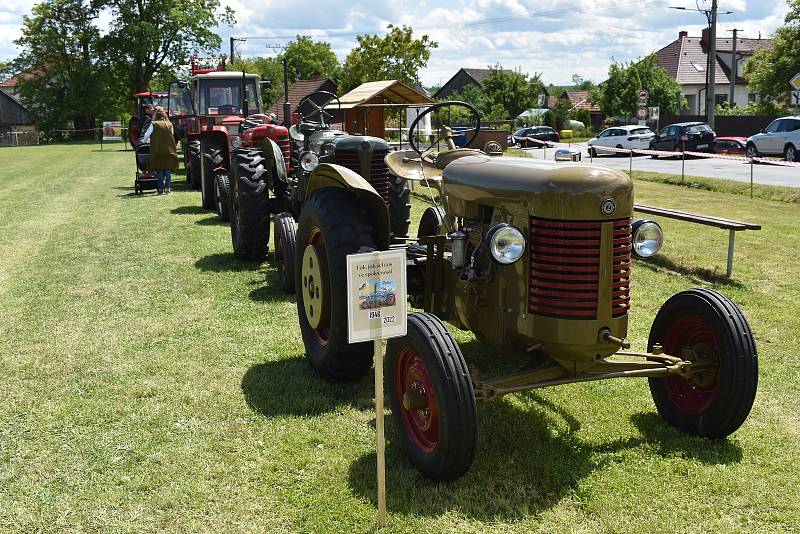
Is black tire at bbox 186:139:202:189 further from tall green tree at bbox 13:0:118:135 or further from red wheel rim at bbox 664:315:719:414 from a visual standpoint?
tall green tree at bbox 13:0:118:135

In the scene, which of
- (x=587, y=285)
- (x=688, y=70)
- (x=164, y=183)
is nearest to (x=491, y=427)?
(x=587, y=285)

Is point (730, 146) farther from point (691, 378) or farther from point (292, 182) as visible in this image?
point (691, 378)

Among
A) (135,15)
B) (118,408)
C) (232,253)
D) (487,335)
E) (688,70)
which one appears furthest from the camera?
(688,70)

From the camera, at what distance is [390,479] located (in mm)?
3723

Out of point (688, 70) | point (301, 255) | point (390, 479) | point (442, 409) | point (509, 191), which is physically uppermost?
point (688, 70)

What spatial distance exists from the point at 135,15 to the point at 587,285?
50979mm

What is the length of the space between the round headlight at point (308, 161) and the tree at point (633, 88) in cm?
4146

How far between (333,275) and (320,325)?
588 mm

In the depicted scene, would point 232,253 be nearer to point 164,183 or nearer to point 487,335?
point 487,335

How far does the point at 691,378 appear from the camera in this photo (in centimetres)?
417

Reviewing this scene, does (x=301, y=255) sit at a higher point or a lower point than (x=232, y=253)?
higher

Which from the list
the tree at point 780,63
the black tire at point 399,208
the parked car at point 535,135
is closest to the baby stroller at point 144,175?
the black tire at point 399,208

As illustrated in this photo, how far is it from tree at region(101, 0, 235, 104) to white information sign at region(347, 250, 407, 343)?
48.8 metres

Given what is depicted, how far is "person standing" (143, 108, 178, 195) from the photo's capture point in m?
14.3
